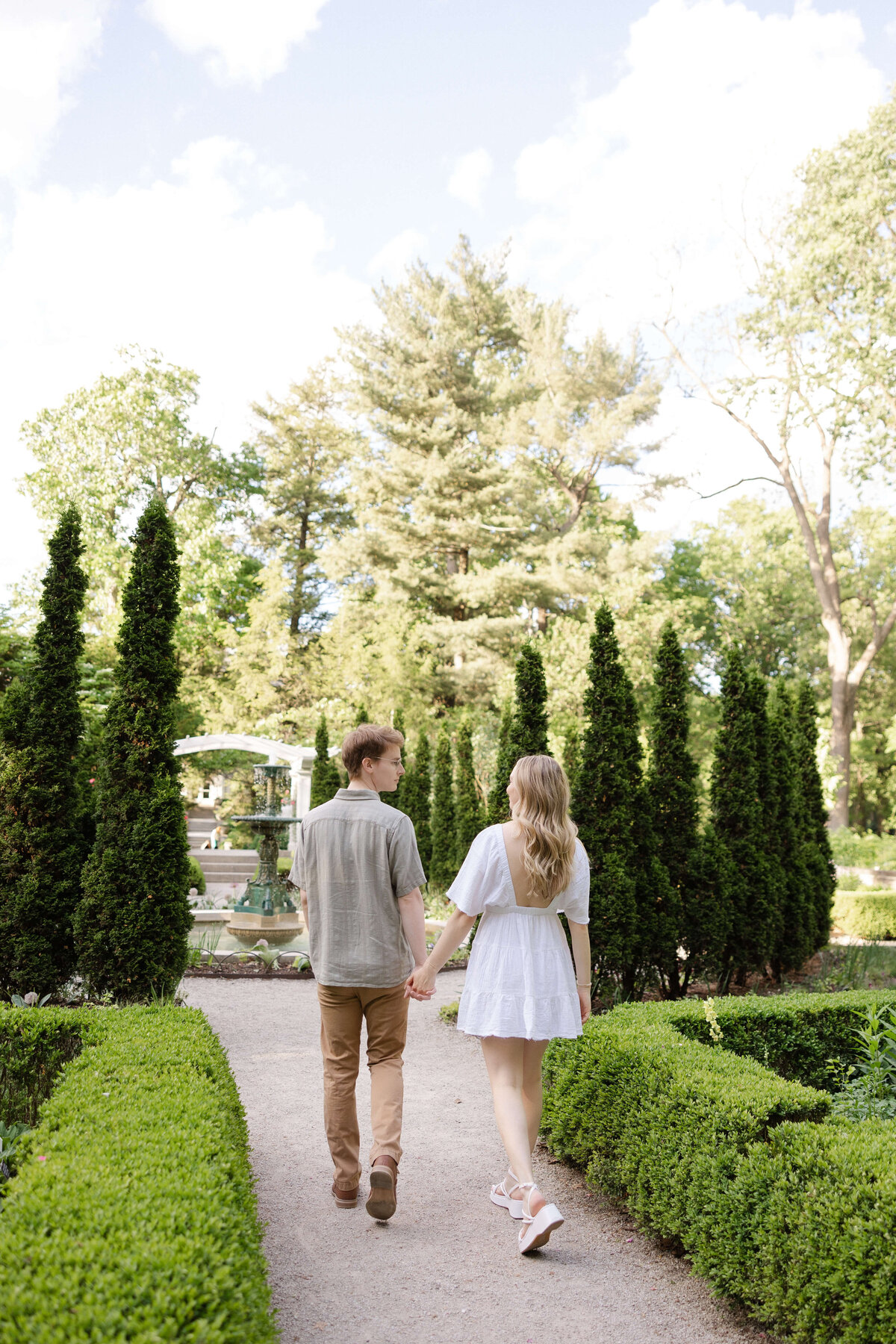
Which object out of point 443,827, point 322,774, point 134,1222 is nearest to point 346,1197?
point 134,1222

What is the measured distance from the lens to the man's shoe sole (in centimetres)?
320

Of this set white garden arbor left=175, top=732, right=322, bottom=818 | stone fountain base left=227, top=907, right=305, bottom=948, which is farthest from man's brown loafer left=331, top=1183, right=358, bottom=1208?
white garden arbor left=175, top=732, right=322, bottom=818

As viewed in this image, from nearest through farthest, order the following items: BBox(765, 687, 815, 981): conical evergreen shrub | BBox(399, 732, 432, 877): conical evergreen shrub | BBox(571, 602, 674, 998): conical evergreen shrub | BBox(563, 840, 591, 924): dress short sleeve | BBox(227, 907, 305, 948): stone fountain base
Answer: BBox(563, 840, 591, 924): dress short sleeve, BBox(571, 602, 674, 998): conical evergreen shrub, BBox(765, 687, 815, 981): conical evergreen shrub, BBox(227, 907, 305, 948): stone fountain base, BBox(399, 732, 432, 877): conical evergreen shrub

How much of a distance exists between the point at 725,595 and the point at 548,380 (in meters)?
11.1

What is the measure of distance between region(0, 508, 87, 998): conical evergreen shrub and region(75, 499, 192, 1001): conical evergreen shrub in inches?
13.7

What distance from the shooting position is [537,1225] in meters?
2.96

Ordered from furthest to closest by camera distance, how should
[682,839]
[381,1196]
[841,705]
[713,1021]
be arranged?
[841,705] → [682,839] → [713,1021] → [381,1196]

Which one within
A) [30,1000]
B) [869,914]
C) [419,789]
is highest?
[419,789]

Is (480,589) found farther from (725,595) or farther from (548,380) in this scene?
(725,595)

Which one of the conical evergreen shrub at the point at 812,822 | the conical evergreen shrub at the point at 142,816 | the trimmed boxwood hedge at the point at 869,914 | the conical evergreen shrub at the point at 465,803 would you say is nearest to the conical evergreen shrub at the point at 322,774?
the conical evergreen shrub at the point at 465,803

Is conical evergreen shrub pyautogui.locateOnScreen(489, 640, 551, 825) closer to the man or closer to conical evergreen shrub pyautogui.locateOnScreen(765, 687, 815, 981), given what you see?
conical evergreen shrub pyautogui.locateOnScreen(765, 687, 815, 981)

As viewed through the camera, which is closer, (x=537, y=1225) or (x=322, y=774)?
(x=537, y=1225)

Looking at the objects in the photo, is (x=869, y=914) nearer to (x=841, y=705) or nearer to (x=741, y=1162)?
(x=841, y=705)

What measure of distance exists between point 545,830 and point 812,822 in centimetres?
878
